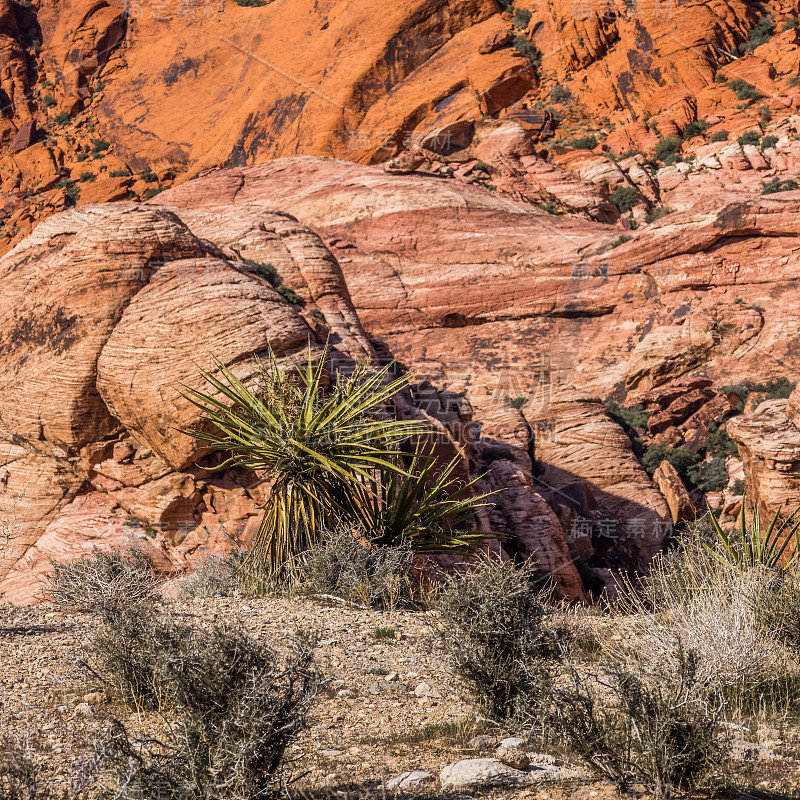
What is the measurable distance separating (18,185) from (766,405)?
45.7m

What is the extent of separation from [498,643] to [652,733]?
139cm

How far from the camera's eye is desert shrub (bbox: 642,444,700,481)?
61.2ft

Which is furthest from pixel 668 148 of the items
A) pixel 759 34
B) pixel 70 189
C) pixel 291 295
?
pixel 70 189

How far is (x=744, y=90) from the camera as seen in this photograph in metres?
37.4

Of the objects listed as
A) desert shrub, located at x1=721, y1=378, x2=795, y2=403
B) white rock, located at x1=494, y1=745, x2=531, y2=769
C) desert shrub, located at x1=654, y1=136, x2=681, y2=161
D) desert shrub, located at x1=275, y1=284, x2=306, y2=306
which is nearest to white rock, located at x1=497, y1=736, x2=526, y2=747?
white rock, located at x1=494, y1=745, x2=531, y2=769

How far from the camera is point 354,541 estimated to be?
774 centimetres

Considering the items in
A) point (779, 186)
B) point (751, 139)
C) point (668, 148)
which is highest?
point (668, 148)

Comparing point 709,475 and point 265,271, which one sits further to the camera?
point 709,475

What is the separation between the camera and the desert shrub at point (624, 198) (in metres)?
33.5

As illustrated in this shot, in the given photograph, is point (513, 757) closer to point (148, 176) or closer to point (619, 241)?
point (619, 241)

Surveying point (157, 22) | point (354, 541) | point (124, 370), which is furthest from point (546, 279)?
point (157, 22)

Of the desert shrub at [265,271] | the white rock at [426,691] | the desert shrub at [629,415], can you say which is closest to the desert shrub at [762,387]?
the desert shrub at [629,415]

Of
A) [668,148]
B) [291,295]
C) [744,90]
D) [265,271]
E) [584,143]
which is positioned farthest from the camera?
[584,143]

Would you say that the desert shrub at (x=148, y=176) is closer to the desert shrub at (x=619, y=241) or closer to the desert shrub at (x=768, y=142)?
the desert shrub at (x=619, y=241)
